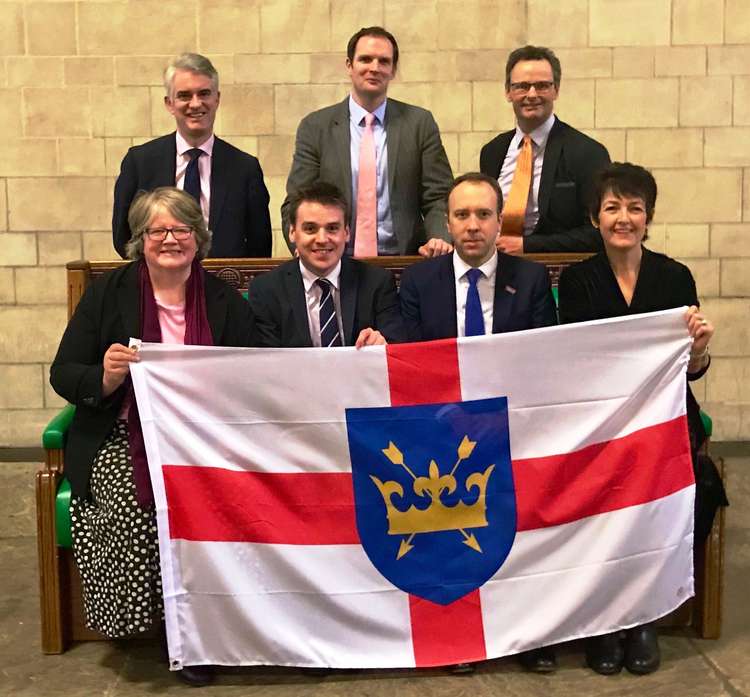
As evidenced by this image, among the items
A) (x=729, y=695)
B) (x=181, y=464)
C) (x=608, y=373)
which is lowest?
(x=729, y=695)

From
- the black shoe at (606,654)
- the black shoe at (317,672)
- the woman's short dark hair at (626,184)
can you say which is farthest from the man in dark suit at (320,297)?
the black shoe at (606,654)

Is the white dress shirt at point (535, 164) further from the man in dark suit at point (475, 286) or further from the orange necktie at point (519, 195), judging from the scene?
the man in dark suit at point (475, 286)

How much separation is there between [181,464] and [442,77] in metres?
3.38

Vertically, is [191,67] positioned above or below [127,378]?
above

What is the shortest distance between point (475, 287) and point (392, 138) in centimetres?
99

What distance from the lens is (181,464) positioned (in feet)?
11.4

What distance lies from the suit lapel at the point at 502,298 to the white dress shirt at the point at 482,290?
20 millimetres

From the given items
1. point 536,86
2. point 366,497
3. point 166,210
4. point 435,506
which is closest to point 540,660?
point 435,506

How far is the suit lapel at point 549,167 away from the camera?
434 centimetres

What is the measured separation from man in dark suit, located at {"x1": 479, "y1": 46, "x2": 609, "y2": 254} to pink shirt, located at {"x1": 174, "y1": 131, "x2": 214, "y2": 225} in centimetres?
104

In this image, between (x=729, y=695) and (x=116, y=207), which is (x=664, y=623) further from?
(x=116, y=207)

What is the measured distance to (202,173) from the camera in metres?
4.45

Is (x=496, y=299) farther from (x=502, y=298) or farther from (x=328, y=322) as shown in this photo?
(x=328, y=322)

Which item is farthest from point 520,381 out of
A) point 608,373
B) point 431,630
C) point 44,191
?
point 44,191
